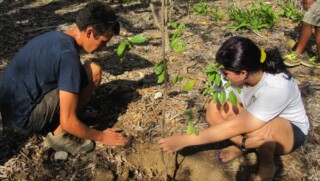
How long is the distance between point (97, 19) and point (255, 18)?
118 inches

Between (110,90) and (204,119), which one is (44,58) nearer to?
(110,90)

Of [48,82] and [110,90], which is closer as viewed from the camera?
[48,82]

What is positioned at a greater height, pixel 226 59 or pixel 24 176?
pixel 226 59

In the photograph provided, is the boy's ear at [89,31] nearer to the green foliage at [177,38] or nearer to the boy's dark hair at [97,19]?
the boy's dark hair at [97,19]

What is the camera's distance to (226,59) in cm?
218

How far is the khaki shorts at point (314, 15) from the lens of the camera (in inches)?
158

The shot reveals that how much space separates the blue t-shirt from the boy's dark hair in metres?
0.15

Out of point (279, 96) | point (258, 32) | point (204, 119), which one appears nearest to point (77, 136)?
point (204, 119)

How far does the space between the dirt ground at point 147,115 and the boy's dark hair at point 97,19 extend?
949 mm

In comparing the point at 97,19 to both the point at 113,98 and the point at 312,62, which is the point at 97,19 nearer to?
the point at 113,98

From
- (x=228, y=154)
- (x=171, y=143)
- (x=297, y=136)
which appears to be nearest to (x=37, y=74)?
(x=171, y=143)

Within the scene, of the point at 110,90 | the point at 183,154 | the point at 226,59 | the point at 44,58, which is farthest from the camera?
the point at 110,90

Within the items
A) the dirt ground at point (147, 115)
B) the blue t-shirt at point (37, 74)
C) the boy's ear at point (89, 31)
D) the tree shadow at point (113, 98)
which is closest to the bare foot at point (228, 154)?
the dirt ground at point (147, 115)

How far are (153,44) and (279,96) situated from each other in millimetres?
2335
